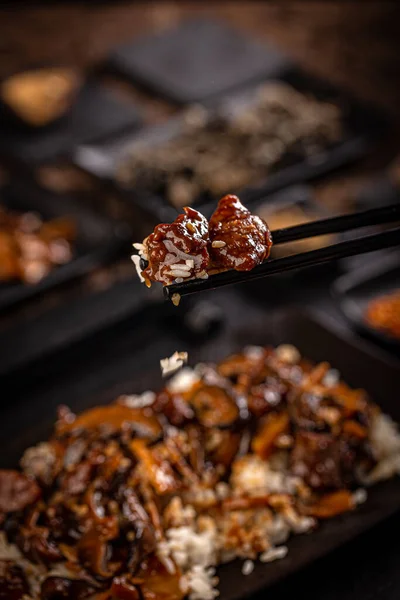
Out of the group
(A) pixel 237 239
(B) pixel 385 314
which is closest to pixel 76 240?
(B) pixel 385 314

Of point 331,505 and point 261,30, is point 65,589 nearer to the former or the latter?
point 331,505

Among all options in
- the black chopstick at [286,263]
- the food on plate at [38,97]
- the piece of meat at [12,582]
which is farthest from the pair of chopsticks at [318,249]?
the food on plate at [38,97]

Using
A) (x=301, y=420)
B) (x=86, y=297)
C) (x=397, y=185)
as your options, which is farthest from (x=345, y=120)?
(x=301, y=420)

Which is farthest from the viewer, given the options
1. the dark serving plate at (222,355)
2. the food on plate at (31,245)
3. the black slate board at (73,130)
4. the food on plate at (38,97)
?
the food on plate at (38,97)

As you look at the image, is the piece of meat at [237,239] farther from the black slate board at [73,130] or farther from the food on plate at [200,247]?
the black slate board at [73,130]

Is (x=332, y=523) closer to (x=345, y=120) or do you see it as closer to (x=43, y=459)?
(x=43, y=459)

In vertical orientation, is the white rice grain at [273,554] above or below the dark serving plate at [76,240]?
below

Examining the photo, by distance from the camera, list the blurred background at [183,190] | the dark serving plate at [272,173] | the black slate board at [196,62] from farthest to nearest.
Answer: the black slate board at [196,62] → the dark serving plate at [272,173] → the blurred background at [183,190]
